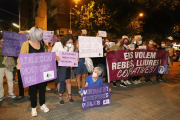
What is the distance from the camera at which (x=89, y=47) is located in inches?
178

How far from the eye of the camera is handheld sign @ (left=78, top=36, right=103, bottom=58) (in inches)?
172

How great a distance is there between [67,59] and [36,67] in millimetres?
879

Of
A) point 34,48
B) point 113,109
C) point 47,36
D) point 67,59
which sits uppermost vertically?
point 47,36

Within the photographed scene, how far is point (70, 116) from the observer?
3258 millimetres

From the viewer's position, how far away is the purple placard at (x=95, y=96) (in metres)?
3.50

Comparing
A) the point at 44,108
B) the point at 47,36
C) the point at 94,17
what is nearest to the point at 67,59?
the point at 44,108

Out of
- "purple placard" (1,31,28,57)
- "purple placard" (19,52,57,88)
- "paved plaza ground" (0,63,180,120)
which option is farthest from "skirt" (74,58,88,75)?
"purple placard" (1,31,28,57)

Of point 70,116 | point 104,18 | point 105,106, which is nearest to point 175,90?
point 105,106

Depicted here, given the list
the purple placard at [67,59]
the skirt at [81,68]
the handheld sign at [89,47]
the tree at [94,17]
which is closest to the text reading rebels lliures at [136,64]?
the handheld sign at [89,47]

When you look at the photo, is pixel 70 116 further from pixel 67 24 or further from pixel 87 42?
pixel 67 24

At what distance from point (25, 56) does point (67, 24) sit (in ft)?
77.5

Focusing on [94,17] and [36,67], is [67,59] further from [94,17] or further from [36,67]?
[94,17]

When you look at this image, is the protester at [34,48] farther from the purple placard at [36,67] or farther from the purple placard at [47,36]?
the purple placard at [47,36]

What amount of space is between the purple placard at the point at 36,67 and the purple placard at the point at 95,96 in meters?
0.97
